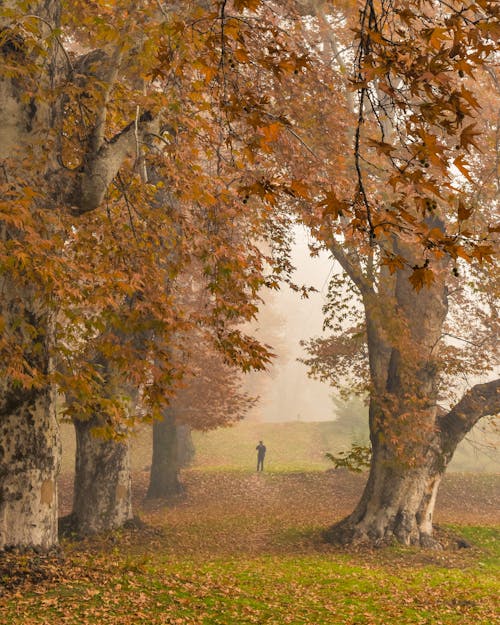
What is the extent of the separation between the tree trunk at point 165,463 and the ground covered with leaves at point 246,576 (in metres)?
1.61

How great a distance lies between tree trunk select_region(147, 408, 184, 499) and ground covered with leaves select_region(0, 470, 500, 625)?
1.61 m

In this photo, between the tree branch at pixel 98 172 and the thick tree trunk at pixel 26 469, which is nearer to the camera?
the thick tree trunk at pixel 26 469

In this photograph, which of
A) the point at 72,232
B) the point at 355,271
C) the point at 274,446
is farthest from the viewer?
the point at 274,446

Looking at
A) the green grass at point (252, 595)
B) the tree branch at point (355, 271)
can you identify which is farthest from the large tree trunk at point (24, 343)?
the tree branch at point (355, 271)

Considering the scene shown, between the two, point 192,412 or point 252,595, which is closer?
point 252,595

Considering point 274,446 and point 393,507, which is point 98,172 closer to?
point 393,507

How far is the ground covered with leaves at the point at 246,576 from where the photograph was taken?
719 centimetres

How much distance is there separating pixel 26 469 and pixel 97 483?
6497 mm

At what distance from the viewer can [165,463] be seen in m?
22.8

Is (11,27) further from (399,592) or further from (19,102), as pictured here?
(399,592)

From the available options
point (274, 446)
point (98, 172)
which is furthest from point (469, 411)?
point (274, 446)

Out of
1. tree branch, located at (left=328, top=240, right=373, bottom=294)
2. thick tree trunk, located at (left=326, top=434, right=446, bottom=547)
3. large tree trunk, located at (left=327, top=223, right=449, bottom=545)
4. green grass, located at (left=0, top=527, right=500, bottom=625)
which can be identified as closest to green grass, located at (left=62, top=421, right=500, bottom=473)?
thick tree trunk, located at (left=326, top=434, right=446, bottom=547)

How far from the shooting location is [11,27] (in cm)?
788

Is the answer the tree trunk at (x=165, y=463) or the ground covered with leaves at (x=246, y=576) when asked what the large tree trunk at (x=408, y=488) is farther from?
the tree trunk at (x=165, y=463)
